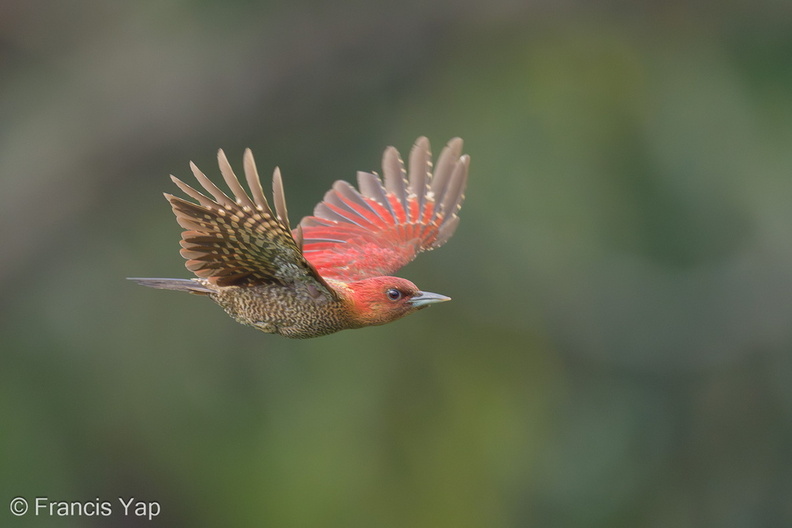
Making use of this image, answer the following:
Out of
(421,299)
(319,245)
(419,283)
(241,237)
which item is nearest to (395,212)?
(319,245)

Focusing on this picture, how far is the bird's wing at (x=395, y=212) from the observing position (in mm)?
6762

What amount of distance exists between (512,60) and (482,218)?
2.31 m

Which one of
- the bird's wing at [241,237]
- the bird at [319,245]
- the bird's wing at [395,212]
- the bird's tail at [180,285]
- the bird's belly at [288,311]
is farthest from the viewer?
the bird's wing at [395,212]

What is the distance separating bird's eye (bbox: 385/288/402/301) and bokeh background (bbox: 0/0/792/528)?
661 cm

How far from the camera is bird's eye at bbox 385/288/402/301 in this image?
5.79 metres

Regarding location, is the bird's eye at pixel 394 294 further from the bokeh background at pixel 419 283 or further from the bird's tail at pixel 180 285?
the bokeh background at pixel 419 283

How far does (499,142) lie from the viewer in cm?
1464

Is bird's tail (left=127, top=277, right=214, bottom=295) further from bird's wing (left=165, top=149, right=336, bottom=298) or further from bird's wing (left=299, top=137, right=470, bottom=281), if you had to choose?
bird's wing (left=299, top=137, right=470, bottom=281)

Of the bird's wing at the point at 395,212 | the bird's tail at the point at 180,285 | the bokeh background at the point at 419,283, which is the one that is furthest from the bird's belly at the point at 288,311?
the bokeh background at the point at 419,283

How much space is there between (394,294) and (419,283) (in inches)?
267

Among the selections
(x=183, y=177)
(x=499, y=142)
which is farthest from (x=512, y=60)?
(x=183, y=177)

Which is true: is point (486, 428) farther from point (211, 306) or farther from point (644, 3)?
point (644, 3)

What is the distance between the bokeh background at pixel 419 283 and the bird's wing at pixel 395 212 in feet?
17.7

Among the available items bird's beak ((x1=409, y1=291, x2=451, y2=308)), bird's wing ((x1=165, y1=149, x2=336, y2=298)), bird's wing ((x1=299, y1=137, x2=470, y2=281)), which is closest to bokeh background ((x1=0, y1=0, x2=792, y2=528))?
bird's wing ((x1=299, y1=137, x2=470, y2=281))
